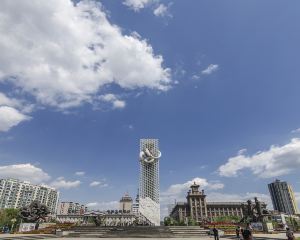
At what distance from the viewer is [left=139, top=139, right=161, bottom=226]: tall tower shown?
6100 cm

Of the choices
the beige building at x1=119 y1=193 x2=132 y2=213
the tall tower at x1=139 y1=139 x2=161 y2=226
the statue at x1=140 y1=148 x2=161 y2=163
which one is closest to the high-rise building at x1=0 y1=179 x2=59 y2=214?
the beige building at x1=119 y1=193 x2=132 y2=213

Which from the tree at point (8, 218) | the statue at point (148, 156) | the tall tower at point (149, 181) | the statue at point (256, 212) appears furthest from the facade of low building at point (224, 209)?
the statue at point (256, 212)

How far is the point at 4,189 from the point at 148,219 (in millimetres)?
121463

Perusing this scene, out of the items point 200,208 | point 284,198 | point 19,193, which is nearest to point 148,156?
point 200,208

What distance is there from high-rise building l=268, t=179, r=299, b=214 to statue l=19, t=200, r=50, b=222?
191 m

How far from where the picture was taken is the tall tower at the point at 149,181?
200 ft

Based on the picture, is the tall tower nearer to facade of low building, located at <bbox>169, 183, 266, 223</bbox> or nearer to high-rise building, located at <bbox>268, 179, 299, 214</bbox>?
facade of low building, located at <bbox>169, 183, 266, 223</bbox>

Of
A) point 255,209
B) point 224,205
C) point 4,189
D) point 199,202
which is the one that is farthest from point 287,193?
point 4,189

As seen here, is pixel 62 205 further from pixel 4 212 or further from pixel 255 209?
pixel 255 209

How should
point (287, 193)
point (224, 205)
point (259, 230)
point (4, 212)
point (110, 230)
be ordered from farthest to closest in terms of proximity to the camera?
point (287, 193) < point (224, 205) < point (4, 212) < point (110, 230) < point (259, 230)

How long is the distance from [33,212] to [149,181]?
28297 mm

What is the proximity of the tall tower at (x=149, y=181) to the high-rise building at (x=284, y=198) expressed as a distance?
541 feet

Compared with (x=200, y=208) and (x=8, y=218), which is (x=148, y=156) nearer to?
(x=8, y=218)

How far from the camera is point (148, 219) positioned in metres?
59.9
